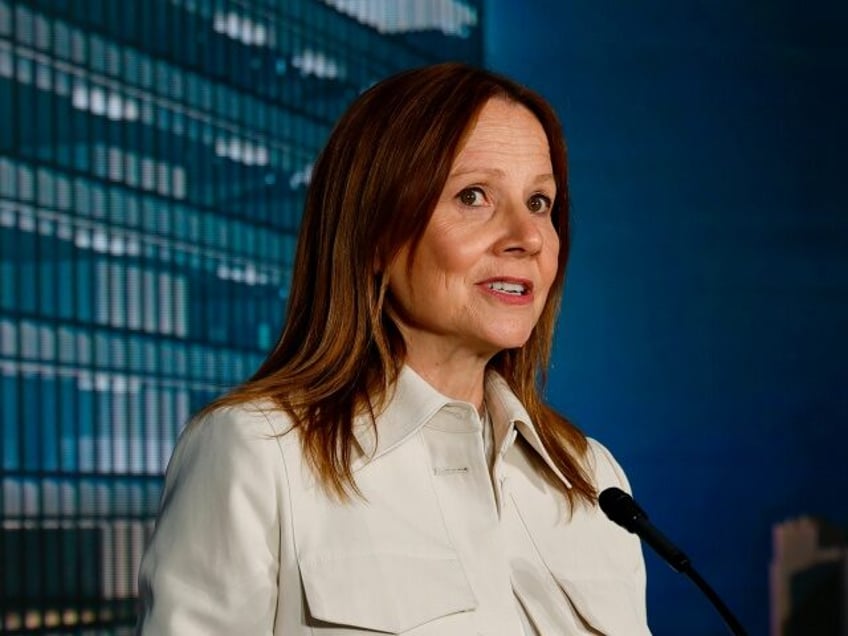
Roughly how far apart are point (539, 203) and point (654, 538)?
472 millimetres

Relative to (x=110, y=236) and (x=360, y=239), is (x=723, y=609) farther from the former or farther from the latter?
(x=110, y=236)

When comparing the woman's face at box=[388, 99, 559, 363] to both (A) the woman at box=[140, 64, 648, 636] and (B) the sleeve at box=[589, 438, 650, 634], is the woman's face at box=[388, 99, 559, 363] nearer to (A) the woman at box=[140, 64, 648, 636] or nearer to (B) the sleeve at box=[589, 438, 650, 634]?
(A) the woman at box=[140, 64, 648, 636]

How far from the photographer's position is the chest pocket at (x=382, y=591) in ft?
5.74

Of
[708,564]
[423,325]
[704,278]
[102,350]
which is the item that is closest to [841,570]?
[708,564]

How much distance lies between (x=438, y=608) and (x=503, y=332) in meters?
0.36

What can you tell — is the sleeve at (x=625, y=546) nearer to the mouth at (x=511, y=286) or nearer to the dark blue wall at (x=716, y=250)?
the mouth at (x=511, y=286)

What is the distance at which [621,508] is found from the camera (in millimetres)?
1891

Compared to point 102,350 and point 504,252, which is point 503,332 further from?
point 102,350

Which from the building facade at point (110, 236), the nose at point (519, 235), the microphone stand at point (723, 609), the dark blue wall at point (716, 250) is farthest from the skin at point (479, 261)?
the building facade at point (110, 236)

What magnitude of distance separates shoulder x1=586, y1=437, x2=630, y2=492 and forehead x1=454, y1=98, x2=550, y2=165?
1.42ft

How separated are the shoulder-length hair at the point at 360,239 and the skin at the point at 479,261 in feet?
0.08

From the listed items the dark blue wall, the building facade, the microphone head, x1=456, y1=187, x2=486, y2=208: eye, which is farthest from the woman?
the building facade

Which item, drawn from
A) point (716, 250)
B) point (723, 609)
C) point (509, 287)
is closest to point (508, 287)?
point (509, 287)

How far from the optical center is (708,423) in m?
5.87
